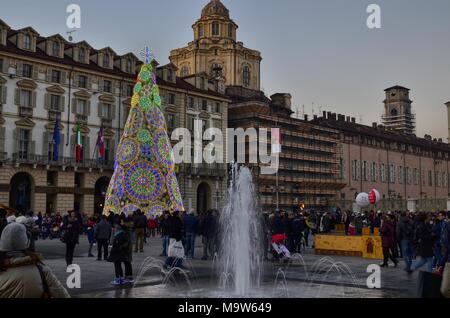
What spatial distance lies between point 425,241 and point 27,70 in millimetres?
36203

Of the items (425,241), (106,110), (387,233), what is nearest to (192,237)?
(387,233)

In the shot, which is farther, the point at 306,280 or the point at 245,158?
the point at 245,158

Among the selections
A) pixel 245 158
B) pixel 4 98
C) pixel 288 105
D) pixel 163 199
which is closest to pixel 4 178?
pixel 4 98

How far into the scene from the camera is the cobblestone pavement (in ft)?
37.2

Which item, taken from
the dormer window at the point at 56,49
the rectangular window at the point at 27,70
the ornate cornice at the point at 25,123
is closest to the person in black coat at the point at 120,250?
the ornate cornice at the point at 25,123

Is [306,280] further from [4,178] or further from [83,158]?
[83,158]

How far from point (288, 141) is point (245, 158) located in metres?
6.69

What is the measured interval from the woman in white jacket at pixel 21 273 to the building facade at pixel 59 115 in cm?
3666

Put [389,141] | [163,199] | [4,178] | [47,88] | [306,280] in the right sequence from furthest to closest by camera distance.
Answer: [389,141], [47,88], [4,178], [163,199], [306,280]

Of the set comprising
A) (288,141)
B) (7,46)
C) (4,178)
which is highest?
(7,46)

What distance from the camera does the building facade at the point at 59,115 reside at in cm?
4072

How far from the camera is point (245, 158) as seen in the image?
59.0m

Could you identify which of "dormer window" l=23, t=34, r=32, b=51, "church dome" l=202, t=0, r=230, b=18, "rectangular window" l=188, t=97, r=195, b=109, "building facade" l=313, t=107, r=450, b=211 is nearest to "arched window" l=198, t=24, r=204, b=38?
"church dome" l=202, t=0, r=230, b=18

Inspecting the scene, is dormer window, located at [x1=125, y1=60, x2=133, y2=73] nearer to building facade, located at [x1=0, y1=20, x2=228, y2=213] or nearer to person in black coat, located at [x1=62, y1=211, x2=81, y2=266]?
building facade, located at [x1=0, y1=20, x2=228, y2=213]
